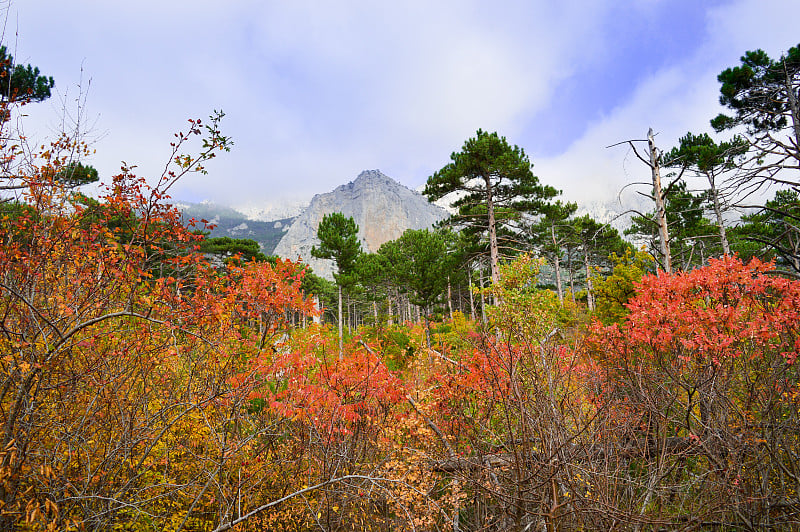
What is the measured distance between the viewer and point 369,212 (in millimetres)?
122375

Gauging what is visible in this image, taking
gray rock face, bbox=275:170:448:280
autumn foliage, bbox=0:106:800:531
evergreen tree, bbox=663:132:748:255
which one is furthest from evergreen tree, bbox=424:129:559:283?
gray rock face, bbox=275:170:448:280

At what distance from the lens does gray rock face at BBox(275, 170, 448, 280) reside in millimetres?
117625

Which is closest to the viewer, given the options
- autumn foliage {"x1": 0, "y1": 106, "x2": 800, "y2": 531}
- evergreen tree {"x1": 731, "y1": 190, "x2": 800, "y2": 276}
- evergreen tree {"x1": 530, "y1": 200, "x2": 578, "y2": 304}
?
evergreen tree {"x1": 731, "y1": 190, "x2": 800, "y2": 276}

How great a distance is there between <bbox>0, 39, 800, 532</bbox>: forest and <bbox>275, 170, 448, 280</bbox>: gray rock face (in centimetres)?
10275

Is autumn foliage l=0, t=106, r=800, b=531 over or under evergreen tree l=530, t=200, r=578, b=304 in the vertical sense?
under

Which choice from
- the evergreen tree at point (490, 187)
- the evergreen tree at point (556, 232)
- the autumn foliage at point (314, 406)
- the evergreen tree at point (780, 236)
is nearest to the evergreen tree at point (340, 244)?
the evergreen tree at point (490, 187)

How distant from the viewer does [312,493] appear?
5.21 metres

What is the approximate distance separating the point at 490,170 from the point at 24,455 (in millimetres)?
13587

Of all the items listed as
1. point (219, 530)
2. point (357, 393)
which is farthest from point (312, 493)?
point (219, 530)

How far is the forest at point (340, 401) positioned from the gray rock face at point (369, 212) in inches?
4045

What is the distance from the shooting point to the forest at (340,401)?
9.89 feet

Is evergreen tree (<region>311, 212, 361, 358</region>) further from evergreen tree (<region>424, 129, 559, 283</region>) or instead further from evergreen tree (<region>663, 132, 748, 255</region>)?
evergreen tree (<region>663, 132, 748, 255</region>)

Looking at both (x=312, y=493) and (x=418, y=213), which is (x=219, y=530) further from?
(x=418, y=213)

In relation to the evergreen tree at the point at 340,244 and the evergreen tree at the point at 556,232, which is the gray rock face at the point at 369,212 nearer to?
the evergreen tree at the point at 556,232
